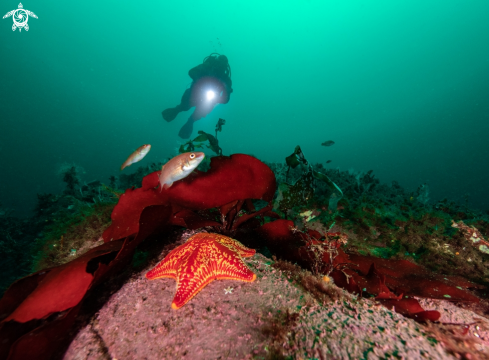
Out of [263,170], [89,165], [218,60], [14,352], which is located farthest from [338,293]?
[89,165]

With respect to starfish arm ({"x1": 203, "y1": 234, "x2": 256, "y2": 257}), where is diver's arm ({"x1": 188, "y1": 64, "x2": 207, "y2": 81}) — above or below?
above

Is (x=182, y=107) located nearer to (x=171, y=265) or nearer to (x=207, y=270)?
(x=171, y=265)

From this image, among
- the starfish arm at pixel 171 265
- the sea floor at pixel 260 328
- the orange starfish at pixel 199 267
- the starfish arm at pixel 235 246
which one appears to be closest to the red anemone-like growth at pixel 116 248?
the sea floor at pixel 260 328

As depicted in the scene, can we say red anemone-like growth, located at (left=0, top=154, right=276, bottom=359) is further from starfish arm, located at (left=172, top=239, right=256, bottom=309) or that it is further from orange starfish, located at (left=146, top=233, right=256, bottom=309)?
starfish arm, located at (left=172, top=239, right=256, bottom=309)

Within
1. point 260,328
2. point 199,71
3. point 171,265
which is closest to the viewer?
point 260,328

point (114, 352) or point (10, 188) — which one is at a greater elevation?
point (10, 188)

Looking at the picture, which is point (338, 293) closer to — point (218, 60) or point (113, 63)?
point (218, 60)

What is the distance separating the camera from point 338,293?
141 cm

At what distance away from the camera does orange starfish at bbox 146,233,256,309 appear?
1.29 m

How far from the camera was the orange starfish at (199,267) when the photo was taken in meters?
1.29

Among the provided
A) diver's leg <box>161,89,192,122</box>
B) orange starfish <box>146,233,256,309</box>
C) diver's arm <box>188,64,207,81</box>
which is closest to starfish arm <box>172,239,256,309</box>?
orange starfish <box>146,233,256,309</box>

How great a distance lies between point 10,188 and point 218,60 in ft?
222

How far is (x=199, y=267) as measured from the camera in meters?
1.35

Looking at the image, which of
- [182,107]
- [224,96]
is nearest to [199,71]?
[224,96]
